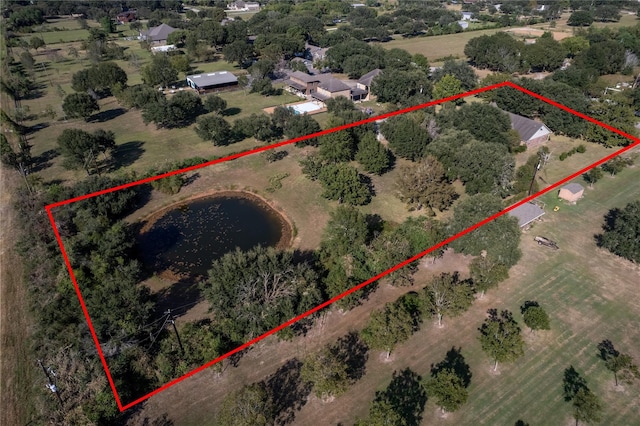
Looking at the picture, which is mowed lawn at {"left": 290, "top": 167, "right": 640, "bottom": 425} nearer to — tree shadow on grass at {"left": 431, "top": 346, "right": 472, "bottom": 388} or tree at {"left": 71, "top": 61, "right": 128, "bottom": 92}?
tree shadow on grass at {"left": 431, "top": 346, "right": 472, "bottom": 388}

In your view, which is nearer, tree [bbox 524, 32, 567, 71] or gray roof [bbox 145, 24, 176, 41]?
tree [bbox 524, 32, 567, 71]

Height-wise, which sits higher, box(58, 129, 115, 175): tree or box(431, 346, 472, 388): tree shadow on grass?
box(58, 129, 115, 175): tree

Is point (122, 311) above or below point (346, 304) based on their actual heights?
above

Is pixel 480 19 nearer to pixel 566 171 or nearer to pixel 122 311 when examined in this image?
pixel 566 171

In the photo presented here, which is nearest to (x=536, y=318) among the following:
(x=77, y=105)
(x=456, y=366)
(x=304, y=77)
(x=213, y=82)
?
(x=456, y=366)

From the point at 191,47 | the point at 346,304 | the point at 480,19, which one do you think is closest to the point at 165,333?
the point at 346,304

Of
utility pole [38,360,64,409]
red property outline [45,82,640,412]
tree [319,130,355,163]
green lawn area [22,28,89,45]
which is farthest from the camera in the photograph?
green lawn area [22,28,89,45]

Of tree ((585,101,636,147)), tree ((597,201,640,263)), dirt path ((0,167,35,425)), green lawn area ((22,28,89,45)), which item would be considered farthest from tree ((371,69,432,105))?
green lawn area ((22,28,89,45))
